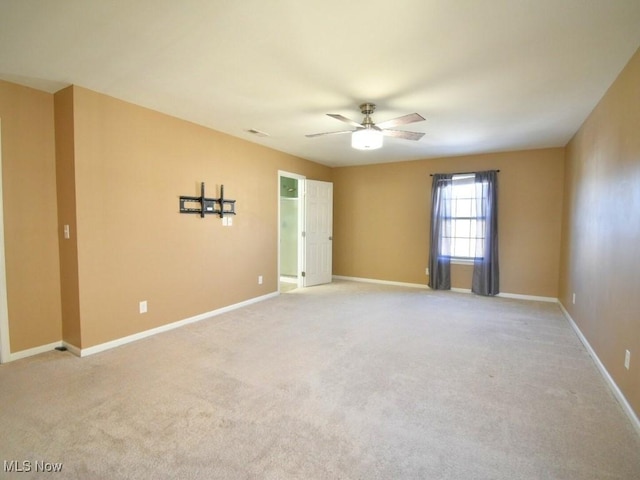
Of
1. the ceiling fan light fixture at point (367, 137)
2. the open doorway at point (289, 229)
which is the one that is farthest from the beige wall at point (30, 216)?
the open doorway at point (289, 229)

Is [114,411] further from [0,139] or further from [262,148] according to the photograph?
[262,148]

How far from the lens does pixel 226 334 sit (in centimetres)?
362

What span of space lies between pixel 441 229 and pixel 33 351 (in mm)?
5960

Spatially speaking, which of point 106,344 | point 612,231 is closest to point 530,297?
point 612,231

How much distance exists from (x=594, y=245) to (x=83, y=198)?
5063 mm

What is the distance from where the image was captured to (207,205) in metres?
4.20

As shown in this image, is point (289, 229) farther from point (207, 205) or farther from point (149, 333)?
point (149, 333)

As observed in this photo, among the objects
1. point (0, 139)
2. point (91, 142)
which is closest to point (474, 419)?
point (91, 142)

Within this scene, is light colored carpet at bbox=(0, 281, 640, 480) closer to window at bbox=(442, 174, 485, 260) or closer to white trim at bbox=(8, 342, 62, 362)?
white trim at bbox=(8, 342, 62, 362)

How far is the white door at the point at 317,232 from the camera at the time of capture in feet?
20.3

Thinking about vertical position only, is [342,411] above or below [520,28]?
below

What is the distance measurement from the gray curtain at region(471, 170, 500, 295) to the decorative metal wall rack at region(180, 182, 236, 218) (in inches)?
167
